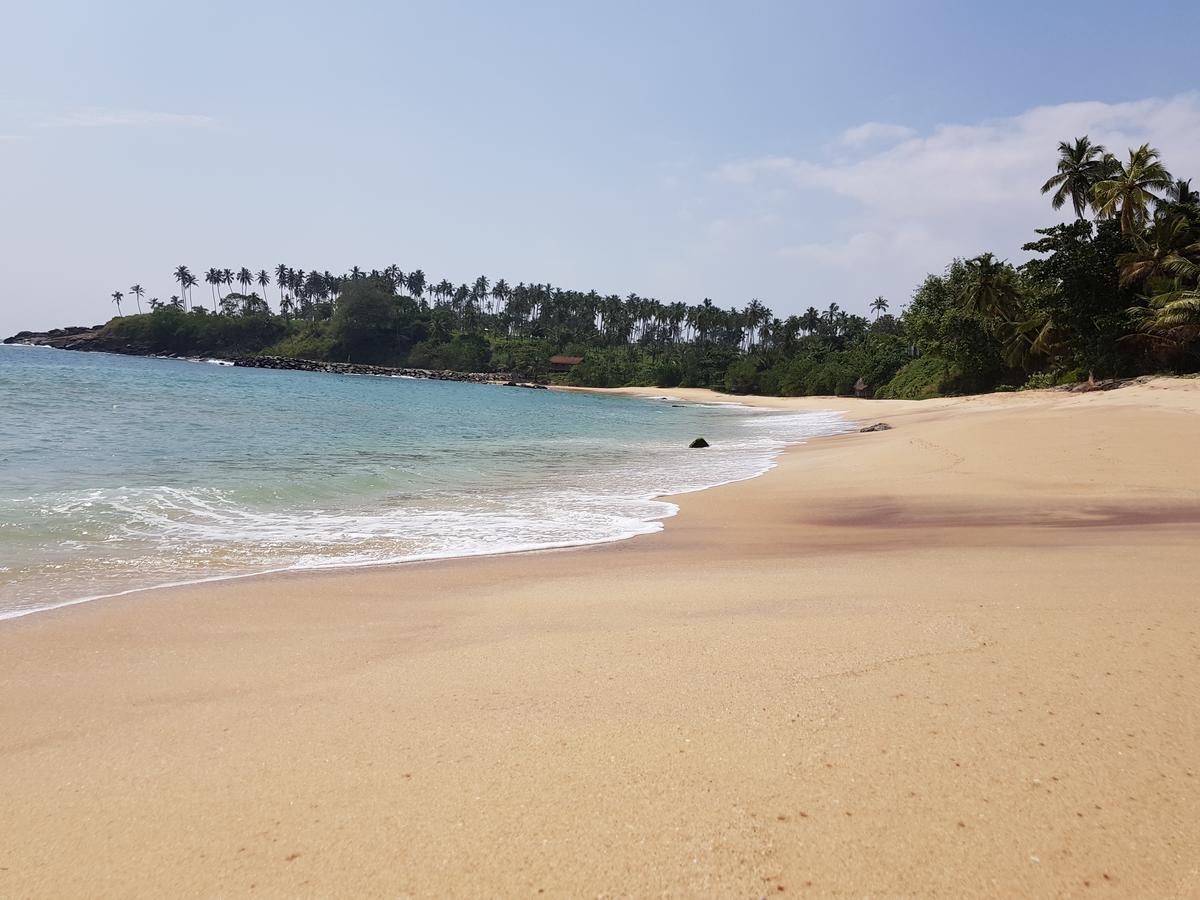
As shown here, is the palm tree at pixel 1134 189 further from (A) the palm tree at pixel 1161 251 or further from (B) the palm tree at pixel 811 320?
(B) the palm tree at pixel 811 320

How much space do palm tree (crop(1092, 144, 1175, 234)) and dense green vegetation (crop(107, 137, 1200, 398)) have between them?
0.09 metres

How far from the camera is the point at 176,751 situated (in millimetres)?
3031

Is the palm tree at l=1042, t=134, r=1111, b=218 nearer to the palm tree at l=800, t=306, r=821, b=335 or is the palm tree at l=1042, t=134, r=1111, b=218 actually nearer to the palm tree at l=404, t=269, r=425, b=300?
the palm tree at l=800, t=306, r=821, b=335

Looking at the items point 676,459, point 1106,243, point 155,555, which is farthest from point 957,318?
point 155,555

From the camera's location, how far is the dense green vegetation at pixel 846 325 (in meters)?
34.0

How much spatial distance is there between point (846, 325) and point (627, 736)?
381 ft

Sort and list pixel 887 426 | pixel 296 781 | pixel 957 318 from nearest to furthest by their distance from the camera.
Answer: pixel 296 781 < pixel 887 426 < pixel 957 318

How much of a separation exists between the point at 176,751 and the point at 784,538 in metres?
6.37

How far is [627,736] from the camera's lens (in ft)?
9.61

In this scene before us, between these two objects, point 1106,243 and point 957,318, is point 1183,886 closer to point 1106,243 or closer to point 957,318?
point 1106,243

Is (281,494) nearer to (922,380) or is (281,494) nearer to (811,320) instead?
(922,380)

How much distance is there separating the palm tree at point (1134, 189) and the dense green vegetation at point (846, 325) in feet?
0.30

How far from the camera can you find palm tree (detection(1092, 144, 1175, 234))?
35.8 metres

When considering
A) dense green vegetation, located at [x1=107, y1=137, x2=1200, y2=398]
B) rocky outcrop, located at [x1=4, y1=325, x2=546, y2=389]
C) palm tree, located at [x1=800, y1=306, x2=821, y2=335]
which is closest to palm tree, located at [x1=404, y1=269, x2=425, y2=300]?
dense green vegetation, located at [x1=107, y1=137, x2=1200, y2=398]
